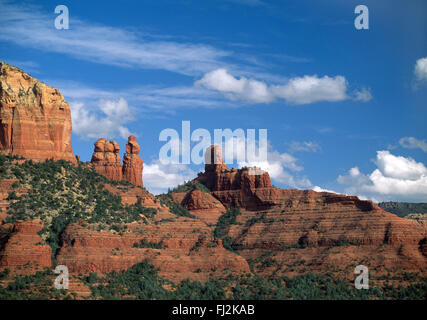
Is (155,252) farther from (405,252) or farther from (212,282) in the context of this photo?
(405,252)

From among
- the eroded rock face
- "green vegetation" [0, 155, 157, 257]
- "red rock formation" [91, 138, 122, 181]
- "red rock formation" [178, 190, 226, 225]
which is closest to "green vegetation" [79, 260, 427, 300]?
"green vegetation" [0, 155, 157, 257]

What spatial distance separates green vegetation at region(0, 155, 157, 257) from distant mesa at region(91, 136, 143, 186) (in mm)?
9080

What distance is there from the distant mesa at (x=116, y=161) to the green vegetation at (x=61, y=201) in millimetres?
9080

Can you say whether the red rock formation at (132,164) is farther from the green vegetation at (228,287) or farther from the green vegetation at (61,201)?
the green vegetation at (228,287)

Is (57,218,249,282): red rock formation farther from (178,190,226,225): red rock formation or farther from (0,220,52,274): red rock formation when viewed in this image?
(178,190,226,225): red rock formation

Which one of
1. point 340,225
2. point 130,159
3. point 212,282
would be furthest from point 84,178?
point 340,225

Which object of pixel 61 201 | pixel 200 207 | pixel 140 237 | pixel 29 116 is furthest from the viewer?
pixel 200 207

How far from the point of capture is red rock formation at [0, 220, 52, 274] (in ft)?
467

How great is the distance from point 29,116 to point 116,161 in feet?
87.5

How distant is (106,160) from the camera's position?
187500mm

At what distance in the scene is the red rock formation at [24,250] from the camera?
142m

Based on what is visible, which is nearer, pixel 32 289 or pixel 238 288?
pixel 32 289

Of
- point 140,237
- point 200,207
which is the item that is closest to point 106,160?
point 200,207

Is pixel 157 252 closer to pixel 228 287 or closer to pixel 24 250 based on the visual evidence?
pixel 228 287
